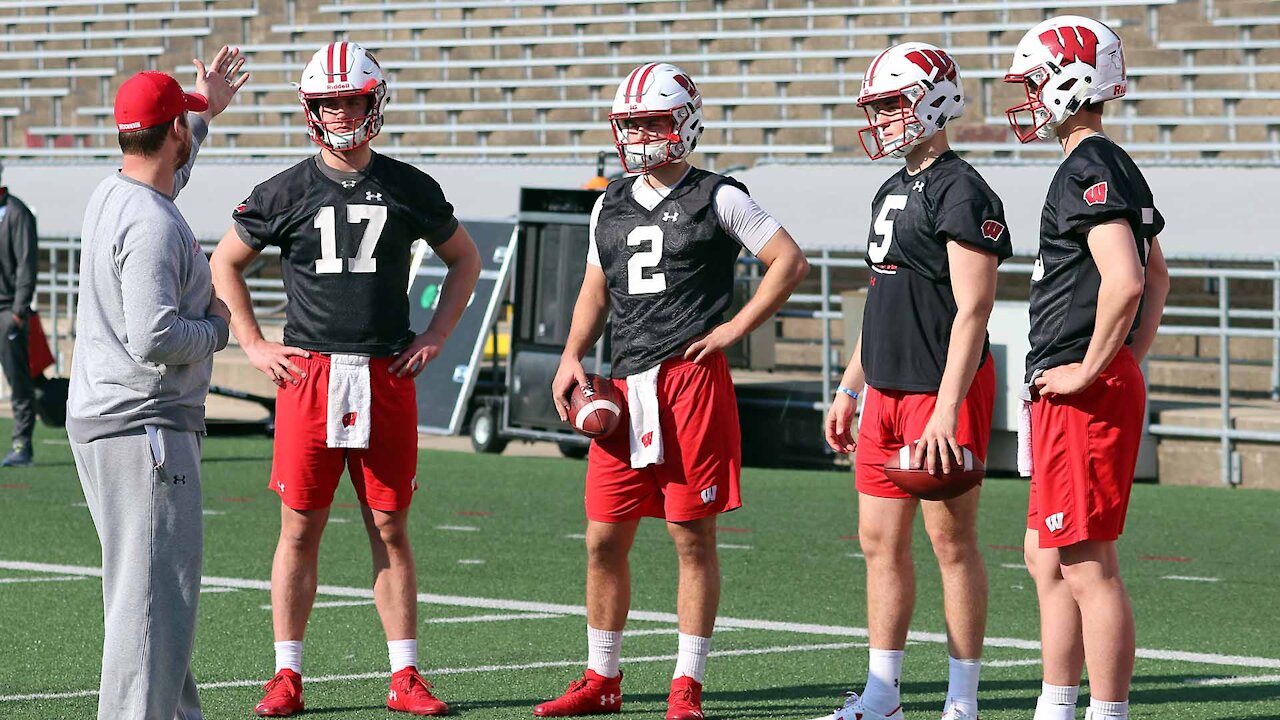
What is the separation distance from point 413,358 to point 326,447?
1.22 ft

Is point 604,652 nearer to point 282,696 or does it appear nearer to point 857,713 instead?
point 857,713

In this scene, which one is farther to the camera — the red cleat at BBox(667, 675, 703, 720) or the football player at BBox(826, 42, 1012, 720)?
the red cleat at BBox(667, 675, 703, 720)

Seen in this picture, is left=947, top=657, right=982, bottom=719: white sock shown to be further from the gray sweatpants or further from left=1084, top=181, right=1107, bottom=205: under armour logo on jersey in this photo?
the gray sweatpants

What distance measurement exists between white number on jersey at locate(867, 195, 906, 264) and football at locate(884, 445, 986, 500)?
557 millimetres

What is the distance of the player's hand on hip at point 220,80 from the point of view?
5.20 m

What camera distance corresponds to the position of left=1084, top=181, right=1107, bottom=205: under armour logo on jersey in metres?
4.59

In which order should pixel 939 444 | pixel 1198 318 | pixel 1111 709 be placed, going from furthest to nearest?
pixel 1198 318
pixel 939 444
pixel 1111 709

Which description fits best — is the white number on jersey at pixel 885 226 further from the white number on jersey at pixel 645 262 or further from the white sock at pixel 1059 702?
the white sock at pixel 1059 702

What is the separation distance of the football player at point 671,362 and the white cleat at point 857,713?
44 cm

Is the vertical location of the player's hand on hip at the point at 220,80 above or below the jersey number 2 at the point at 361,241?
above

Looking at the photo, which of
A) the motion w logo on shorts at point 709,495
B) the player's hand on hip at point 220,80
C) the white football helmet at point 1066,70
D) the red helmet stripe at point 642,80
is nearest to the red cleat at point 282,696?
the motion w logo on shorts at point 709,495

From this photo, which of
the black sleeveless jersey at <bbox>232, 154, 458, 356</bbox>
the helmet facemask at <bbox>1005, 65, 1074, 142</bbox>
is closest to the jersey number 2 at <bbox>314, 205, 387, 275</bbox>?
the black sleeveless jersey at <bbox>232, 154, 458, 356</bbox>

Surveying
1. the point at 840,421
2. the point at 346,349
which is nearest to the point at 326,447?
Answer: the point at 346,349

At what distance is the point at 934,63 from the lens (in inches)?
207
